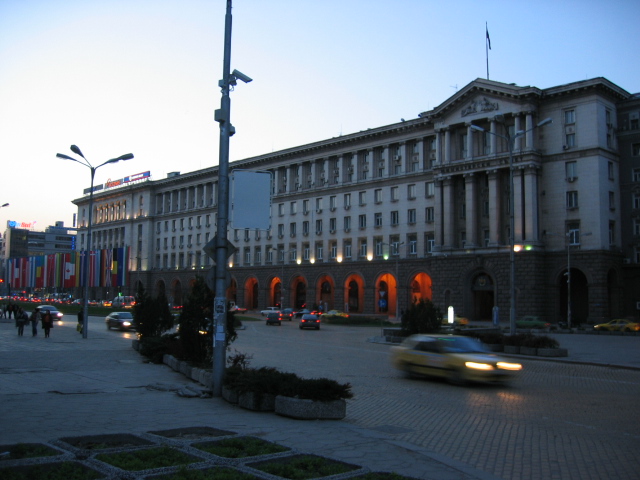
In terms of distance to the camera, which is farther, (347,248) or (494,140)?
(347,248)

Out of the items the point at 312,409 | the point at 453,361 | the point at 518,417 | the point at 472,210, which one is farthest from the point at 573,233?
the point at 312,409

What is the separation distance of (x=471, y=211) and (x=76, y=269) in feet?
255

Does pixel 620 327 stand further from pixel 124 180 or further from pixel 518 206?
pixel 124 180

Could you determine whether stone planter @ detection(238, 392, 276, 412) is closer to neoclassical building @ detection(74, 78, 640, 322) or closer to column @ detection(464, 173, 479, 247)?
neoclassical building @ detection(74, 78, 640, 322)

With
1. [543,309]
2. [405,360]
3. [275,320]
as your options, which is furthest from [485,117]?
[405,360]

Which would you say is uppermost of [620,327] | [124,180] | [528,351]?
[124,180]

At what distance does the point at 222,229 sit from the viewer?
14.3m

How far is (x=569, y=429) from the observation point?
11383 millimetres

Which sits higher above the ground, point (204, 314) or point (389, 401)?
point (204, 314)

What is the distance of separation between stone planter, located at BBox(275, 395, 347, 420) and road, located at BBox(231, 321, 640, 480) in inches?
20.7

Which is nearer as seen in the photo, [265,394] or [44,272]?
[265,394]

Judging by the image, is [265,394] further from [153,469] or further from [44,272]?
[44,272]

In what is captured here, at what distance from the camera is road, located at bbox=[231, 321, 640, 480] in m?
8.92

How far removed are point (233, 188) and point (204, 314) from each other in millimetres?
6631
